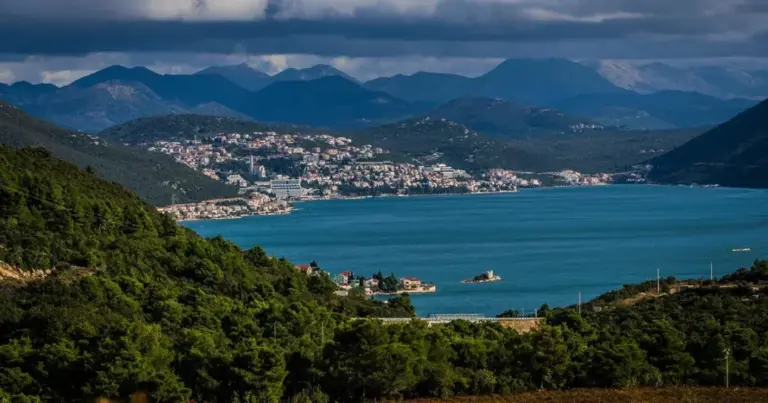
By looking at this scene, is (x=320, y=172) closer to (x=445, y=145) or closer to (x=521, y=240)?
(x=445, y=145)

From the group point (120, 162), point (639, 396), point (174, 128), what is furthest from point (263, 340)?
point (174, 128)

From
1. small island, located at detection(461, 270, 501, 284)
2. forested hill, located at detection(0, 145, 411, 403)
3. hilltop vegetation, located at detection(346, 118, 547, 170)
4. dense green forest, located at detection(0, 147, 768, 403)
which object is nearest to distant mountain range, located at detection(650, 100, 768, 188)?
hilltop vegetation, located at detection(346, 118, 547, 170)

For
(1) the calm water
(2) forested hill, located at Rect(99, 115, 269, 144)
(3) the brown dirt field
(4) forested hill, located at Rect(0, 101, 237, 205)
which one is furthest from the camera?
(2) forested hill, located at Rect(99, 115, 269, 144)

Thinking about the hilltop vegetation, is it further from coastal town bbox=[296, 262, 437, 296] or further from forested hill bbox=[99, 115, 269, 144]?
coastal town bbox=[296, 262, 437, 296]

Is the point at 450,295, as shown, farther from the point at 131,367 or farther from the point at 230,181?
the point at 230,181

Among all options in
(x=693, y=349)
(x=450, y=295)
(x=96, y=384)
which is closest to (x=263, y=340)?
(x=96, y=384)

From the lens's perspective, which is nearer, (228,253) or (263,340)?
(263,340)
